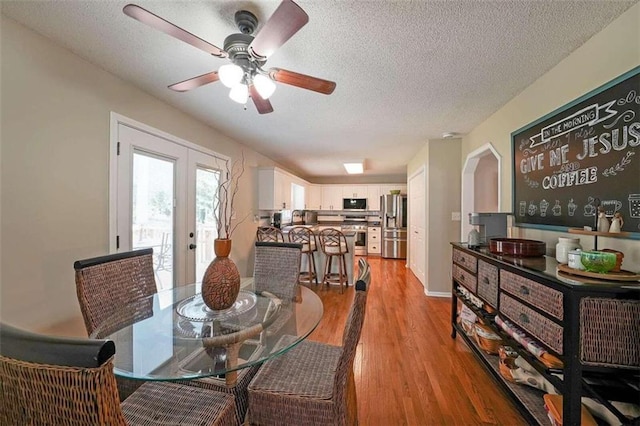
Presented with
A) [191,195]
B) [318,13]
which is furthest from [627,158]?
[191,195]

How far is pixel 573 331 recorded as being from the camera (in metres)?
1.18

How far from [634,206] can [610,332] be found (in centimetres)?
70

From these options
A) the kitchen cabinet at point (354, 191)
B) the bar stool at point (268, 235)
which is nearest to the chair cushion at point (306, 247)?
the bar stool at point (268, 235)

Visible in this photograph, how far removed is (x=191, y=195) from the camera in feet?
10.4

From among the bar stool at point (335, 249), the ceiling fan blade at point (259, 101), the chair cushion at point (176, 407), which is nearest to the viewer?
the chair cushion at point (176, 407)

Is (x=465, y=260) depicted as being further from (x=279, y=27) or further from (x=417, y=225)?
(x=417, y=225)

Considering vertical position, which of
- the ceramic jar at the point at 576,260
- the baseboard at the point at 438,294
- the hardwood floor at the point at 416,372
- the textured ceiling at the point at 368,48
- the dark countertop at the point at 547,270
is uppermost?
the textured ceiling at the point at 368,48

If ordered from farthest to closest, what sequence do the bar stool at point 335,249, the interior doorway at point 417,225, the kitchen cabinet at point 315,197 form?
the kitchen cabinet at point 315,197 < the interior doorway at point 417,225 < the bar stool at point 335,249

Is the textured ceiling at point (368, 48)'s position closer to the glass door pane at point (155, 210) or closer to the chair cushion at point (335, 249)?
the glass door pane at point (155, 210)

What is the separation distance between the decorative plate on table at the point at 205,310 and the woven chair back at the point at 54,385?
2.91 ft

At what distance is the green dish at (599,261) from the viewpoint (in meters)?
1.27

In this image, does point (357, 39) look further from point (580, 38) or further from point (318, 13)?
point (580, 38)

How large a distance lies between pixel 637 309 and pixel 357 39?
6.40 ft

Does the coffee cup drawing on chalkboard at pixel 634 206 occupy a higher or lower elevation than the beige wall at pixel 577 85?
lower
